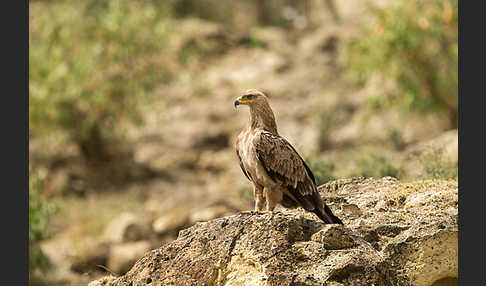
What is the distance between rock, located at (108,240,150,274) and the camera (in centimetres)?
1495

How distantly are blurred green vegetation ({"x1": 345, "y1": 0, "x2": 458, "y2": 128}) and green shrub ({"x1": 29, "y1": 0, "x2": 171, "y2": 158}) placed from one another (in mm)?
6438

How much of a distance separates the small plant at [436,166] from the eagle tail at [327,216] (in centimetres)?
212

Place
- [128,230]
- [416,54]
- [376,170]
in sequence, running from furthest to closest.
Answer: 1. [416,54]
2. [128,230]
3. [376,170]

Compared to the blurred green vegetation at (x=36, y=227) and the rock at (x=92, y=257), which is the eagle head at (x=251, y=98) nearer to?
the blurred green vegetation at (x=36, y=227)

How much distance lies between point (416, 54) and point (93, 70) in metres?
9.52

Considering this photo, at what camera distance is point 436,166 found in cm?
835

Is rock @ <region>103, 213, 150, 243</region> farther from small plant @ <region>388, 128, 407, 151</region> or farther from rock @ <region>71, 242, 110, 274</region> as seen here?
small plant @ <region>388, 128, 407, 151</region>

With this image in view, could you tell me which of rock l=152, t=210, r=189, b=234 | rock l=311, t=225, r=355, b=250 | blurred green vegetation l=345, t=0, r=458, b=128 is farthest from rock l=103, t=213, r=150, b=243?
rock l=311, t=225, r=355, b=250

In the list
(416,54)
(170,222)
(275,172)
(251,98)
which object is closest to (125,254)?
(170,222)

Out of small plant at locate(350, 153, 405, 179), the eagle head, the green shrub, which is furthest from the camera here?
the green shrub

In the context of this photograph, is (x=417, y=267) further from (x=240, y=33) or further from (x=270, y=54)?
(x=240, y=33)

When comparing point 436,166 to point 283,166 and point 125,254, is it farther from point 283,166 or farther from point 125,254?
point 125,254

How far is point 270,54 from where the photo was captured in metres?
27.6

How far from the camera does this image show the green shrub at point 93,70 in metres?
20.6
